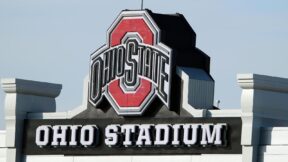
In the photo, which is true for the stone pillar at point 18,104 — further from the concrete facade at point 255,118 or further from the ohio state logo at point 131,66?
the ohio state logo at point 131,66

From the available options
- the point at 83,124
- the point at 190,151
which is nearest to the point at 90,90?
the point at 83,124

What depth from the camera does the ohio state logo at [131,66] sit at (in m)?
64.9

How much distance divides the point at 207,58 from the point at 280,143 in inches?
253

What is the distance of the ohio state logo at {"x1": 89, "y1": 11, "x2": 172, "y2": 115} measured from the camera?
213 ft

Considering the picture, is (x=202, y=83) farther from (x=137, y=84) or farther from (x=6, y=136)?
(x=6, y=136)

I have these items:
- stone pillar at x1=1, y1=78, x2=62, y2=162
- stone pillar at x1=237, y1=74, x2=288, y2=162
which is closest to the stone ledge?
stone pillar at x1=1, y1=78, x2=62, y2=162

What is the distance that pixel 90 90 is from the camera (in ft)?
220

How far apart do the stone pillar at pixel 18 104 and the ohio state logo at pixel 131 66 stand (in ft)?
12.4

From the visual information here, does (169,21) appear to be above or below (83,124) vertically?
above

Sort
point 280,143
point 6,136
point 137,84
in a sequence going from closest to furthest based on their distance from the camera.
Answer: point 280,143 < point 137,84 < point 6,136

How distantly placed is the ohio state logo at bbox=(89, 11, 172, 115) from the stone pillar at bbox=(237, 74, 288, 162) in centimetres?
393

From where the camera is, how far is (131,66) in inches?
2584

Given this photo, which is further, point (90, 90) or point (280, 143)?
point (90, 90)

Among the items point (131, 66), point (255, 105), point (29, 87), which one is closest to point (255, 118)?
point (255, 105)
